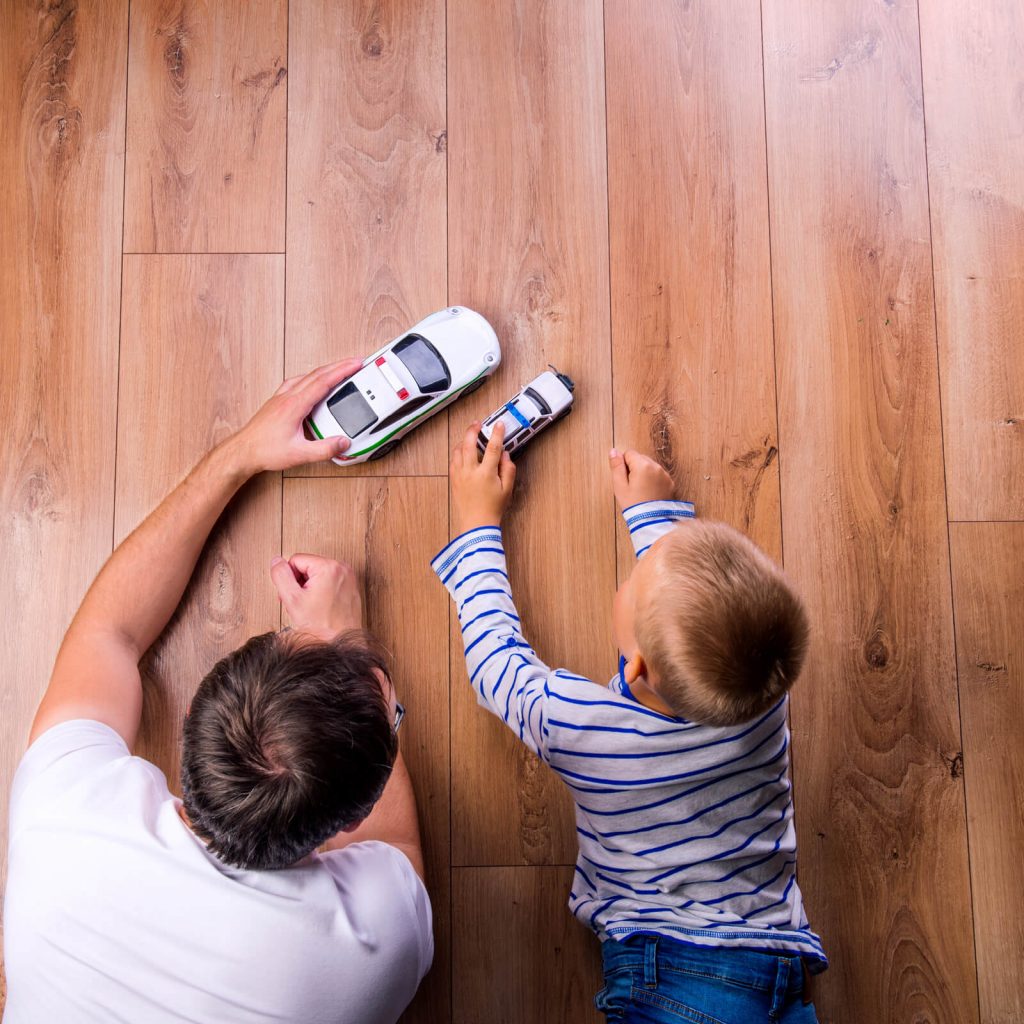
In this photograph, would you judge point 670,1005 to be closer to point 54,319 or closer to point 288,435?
point 288,435

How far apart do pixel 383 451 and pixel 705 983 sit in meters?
0.70

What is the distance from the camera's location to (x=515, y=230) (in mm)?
1062

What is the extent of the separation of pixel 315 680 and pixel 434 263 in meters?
0.63

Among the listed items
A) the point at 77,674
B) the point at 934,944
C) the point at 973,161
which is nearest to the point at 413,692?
the point at 77,674

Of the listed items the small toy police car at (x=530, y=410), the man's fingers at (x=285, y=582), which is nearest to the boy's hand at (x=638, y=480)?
the small toy police car at (x=530, y=410)

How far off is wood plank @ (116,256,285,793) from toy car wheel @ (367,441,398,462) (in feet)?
0.42

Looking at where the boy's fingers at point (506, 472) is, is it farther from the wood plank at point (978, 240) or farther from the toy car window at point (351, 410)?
the wood plank at point (978, 240)

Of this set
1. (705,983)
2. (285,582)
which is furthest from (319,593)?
(705,983)

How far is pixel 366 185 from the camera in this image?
1064mm

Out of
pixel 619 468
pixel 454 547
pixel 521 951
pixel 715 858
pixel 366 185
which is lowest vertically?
pixel 521 951

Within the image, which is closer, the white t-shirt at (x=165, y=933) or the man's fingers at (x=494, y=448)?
the white t-shirt at (x=165, y=933)

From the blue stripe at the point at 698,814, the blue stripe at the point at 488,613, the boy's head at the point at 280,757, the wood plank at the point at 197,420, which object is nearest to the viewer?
the boy's head at the point at 280,757

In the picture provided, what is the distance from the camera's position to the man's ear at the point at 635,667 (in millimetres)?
766

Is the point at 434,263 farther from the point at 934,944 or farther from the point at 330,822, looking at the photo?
the point at 934,944
